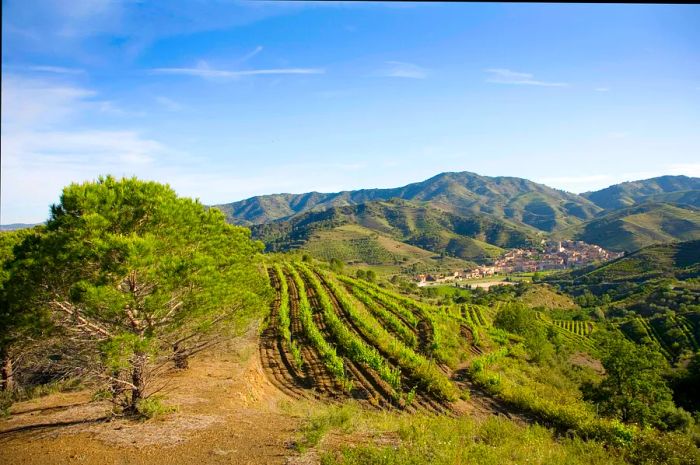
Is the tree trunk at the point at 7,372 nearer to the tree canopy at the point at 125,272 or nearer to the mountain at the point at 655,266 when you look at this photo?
the tree canopy at the point at 125,272

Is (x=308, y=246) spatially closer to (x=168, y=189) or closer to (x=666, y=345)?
(x=666, y=345)

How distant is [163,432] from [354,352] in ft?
39.6

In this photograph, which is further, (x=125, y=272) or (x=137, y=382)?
(x=137, y=382)

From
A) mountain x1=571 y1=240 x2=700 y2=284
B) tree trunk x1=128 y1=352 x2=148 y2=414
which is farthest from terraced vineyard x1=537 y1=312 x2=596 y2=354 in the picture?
tree trunk x1=128 y1=352 x2=148 y2=414

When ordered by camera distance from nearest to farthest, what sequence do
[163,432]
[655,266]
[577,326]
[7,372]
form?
[163,432] → [7,372] → [577,326] → [655,266]

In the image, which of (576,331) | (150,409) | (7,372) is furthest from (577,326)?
(7,372)

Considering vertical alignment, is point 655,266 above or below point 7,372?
below

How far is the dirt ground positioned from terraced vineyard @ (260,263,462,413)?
370 centimetres

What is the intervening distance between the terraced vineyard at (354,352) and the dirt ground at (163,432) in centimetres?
370

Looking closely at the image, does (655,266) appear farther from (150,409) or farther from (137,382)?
(137,382)

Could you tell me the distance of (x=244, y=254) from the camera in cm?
1903

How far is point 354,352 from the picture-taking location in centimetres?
2159

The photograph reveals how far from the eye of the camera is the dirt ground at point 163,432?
9.64m

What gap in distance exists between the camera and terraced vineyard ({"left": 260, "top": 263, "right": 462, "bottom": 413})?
17.7 metres
